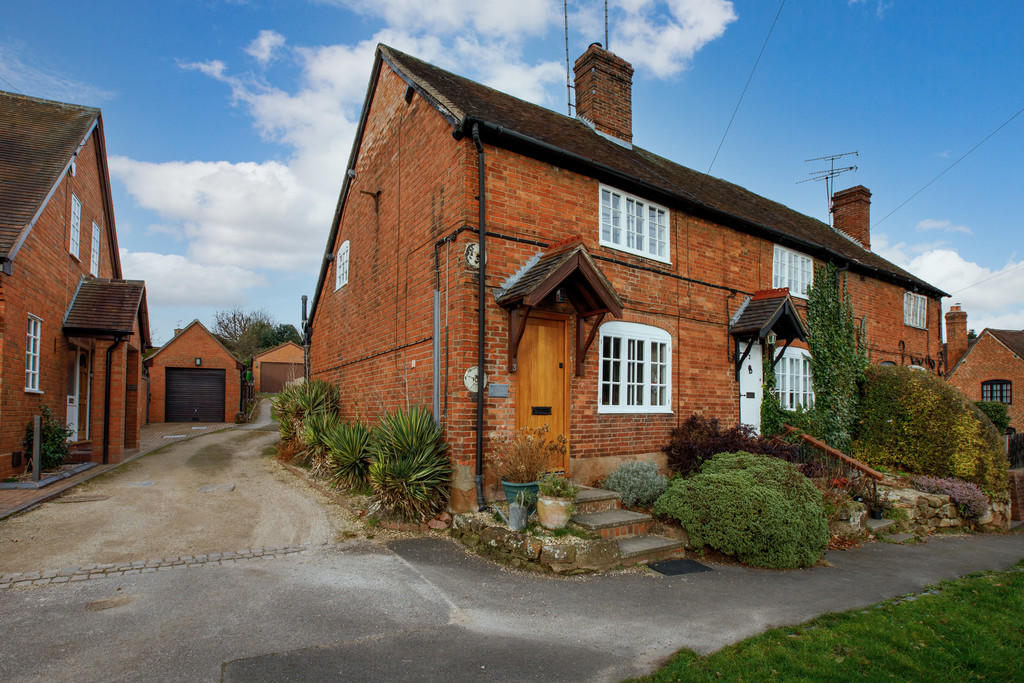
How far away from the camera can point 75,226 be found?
13.2m

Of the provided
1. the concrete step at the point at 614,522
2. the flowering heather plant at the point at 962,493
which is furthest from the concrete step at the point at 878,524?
the concrete step at the point at 614,522

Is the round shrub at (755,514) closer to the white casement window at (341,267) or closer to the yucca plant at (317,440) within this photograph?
the yucca plant at (317,440)

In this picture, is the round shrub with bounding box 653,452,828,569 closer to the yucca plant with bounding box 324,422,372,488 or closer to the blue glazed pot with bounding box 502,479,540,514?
the blue glazed pot with bounding box 502,479,540,514

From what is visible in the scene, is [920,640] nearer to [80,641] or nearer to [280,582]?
[280,582]

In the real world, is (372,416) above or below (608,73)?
below

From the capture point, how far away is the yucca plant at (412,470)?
765cm

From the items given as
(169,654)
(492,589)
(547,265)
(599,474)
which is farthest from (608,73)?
(169,654)

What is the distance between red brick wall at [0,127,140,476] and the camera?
960 centimetres

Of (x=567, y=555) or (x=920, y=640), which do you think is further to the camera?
(x=567, y=555)

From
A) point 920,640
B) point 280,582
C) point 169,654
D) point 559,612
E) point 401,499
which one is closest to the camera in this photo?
point 169,654

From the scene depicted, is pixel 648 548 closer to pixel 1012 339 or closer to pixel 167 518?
pixel 167 518

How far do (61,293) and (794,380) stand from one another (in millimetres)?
15988

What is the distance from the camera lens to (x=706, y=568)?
21.9ft

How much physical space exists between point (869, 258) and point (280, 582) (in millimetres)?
18796
